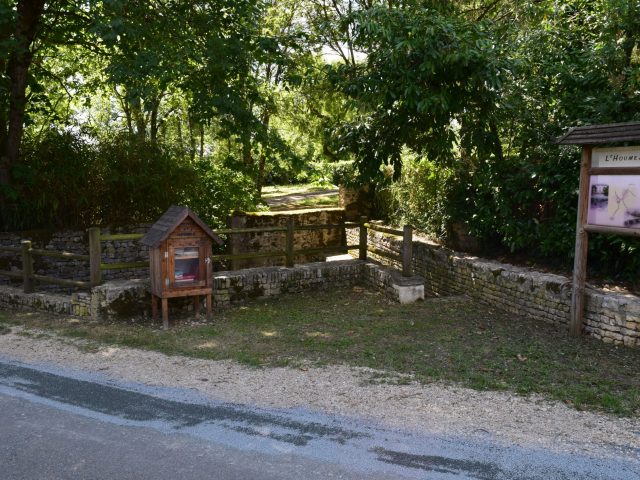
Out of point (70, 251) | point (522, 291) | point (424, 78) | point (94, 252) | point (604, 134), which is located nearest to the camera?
point (604, 134)

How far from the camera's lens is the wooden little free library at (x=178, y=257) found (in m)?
8.32

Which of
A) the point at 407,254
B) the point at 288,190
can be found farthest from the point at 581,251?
the point at 288,190

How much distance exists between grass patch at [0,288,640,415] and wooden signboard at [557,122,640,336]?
1.00 metres

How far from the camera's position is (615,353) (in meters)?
7.16

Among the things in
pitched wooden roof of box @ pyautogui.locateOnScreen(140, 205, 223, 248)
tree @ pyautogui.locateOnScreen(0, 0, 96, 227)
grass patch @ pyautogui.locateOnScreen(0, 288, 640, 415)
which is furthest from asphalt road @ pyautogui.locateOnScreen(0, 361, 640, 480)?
tree @ pyautogui.locateOnScreen(0, 0, 96, 227)

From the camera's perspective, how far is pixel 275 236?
13.9 metres

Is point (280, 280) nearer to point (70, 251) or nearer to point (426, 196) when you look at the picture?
point (426, 196)

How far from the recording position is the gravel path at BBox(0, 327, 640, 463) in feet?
15.6

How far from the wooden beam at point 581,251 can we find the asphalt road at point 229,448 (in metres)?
3.68

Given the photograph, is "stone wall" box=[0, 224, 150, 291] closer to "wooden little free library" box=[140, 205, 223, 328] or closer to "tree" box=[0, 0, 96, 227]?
"tree" box=[0, 0, 96, 227]

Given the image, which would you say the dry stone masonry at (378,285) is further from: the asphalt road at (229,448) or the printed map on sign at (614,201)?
the asphalt road at (229,448)

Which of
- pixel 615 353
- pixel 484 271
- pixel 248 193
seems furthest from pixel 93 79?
pixel 615 353

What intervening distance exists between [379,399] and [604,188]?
4.36 metres

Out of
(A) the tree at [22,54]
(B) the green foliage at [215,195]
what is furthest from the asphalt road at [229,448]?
(B) the green foliage at [215,195]
